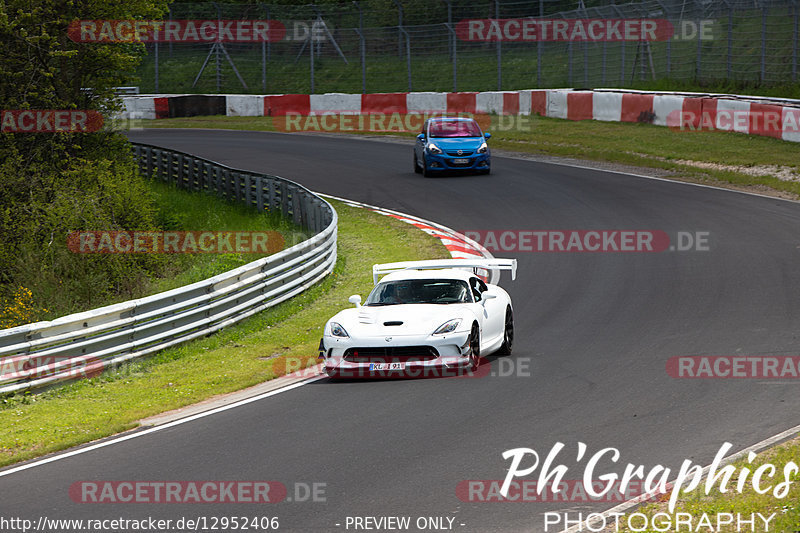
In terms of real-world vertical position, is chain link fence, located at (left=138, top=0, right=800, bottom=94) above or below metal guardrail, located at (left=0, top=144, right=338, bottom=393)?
above

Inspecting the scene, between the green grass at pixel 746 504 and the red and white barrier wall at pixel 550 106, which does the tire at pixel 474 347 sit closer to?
the green grass at pixel 746 504

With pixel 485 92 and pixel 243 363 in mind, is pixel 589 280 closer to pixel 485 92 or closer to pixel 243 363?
pixel 243 363

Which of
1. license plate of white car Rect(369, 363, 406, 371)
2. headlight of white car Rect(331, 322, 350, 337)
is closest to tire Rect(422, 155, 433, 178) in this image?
headlight of white car Rect(331, 322, 350, 337)

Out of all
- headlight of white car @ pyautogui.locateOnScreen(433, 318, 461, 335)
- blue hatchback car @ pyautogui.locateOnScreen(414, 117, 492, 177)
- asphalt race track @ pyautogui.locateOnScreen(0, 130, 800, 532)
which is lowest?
asphalt race track @ pyautogui.locateOnScreen(0, 130, 800, 532)

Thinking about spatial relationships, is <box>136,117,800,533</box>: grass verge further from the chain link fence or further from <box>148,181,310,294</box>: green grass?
<box>148,181,310,294</box>: green grass

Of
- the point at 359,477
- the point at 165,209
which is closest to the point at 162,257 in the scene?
the point at 165,209

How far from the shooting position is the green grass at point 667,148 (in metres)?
28.3

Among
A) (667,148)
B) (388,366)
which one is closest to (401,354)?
(388,366)

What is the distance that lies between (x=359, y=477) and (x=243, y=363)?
554 cm

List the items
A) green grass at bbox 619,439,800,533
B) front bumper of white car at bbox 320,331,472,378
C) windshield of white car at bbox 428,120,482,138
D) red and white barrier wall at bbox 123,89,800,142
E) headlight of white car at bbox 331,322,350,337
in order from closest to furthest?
green grass at bbox 619,439,800,533 → front bumper of white car at bbox 320,331,472,378 → headlight of white car at bbox 331,322,350,337 → windshield of white car at bbox 428,120,482,138 → red and white barrier wall at bbox 123,89,800,142

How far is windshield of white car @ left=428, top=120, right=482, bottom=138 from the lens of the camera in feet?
101

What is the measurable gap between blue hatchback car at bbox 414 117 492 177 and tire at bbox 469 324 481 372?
1814 centimetres

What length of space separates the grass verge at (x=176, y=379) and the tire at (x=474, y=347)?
2.37m

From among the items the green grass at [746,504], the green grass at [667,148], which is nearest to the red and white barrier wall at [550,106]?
→ the green grass at [667,148]
